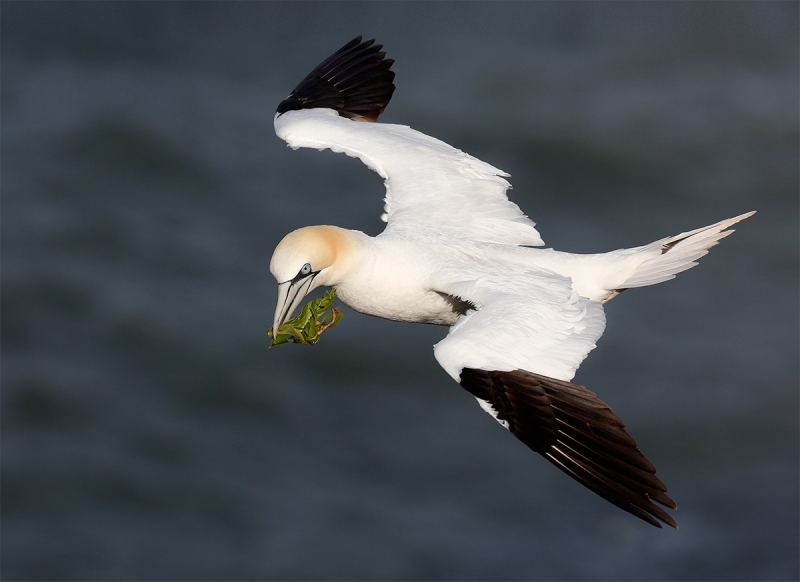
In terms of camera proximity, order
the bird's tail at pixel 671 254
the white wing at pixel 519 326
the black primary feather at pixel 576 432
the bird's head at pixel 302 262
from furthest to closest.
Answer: the bird's tail at pixel 671 254, the bird's head at pixel 302 262, the white wing at pixel 519 326, the black primary feather at pixel 576 432

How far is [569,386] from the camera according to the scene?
647 cm

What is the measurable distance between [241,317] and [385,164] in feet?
24.4

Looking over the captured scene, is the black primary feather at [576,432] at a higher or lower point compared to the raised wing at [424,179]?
lower

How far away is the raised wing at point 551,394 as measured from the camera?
6.27m

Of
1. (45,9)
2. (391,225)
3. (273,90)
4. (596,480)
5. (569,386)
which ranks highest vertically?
(45,9)

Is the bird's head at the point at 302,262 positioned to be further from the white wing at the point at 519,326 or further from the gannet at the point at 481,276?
the white wing at the point at 519,326

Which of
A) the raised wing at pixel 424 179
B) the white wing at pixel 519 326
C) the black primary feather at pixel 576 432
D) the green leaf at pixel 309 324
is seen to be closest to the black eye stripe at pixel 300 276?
the green leaf at pixel 309 324

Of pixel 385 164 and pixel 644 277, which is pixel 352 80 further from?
pixel 644 277

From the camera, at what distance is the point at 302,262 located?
7.44 metres

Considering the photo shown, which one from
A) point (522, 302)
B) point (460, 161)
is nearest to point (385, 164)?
point (460, 161)

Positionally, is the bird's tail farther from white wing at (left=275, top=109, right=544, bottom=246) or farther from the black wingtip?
the black wingtip

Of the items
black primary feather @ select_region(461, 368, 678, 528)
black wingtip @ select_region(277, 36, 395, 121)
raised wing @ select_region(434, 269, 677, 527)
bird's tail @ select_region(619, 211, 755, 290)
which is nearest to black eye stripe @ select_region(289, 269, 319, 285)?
raised wing @ select_region(434, 269, 677, 527)

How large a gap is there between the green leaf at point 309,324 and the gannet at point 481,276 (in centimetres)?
8

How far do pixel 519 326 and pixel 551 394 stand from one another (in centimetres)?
55
